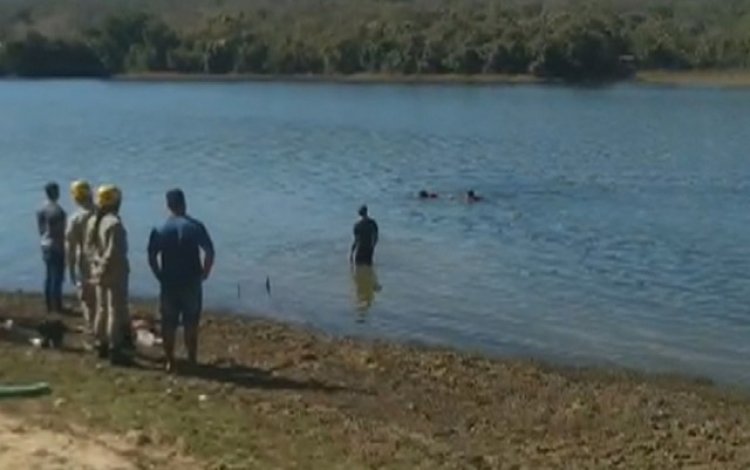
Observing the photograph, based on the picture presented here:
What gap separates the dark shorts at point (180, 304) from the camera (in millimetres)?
15992

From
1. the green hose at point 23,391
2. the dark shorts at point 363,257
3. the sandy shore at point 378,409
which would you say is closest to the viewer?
the sandy shore at point 378,409

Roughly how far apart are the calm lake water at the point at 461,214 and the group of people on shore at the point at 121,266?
665 cm

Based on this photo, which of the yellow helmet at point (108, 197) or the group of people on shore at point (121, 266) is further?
the yellow helmet at point (108, 197)

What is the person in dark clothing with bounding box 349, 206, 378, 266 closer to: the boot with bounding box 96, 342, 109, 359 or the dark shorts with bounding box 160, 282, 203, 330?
the boot with bounding box 96, 342, 109, 359

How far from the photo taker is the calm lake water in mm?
24328

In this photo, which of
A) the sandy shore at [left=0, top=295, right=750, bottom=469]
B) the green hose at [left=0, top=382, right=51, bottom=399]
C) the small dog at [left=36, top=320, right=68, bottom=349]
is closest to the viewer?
the sandy shore at [left=0, top=295, right=750, bottom=469]

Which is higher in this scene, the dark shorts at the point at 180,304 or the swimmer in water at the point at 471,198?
the dark shorts at the point at 180,304

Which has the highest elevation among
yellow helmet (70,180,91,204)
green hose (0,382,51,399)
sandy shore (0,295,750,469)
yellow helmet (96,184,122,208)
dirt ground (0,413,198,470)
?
yellow helmet (96,184,122,208)

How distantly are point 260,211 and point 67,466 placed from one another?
2953 centimetres

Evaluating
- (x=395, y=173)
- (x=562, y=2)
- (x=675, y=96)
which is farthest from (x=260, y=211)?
(x=562, y=2)

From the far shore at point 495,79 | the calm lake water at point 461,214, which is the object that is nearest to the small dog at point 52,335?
the calm lake water at point 461,214

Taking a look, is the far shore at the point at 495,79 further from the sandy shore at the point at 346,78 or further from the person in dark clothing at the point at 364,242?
the person in dark clothing at the point at 364,242

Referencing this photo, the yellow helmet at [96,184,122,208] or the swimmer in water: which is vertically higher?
the yellow helmet at [96,184,122,208]

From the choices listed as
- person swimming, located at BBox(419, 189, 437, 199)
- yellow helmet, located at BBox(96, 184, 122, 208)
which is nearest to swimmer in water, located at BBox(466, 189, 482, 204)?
person swimming, located at BBox(419, 189, 437, 199)
